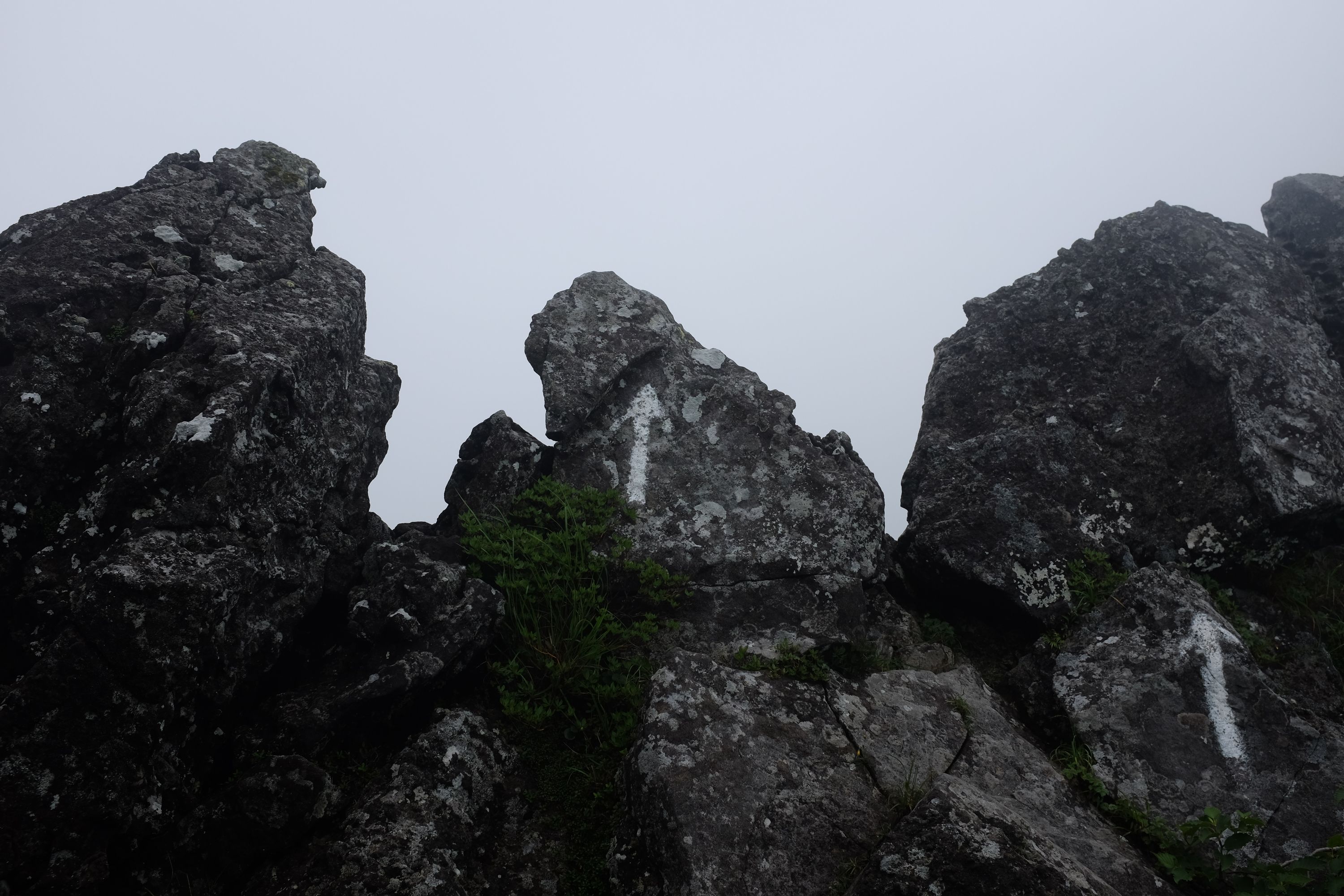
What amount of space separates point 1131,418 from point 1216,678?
11.1 feet

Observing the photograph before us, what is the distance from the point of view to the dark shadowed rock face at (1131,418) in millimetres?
7113

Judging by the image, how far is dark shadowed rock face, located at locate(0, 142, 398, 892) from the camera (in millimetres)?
4262

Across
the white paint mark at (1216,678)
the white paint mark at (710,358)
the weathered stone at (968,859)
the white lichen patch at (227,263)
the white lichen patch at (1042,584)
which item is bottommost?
the weathered stone at (968,859)

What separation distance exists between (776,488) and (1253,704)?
166 inches

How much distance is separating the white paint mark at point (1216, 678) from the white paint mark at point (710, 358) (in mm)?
5211

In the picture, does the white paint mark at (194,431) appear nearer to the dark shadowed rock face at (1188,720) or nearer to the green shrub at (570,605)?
the green shrub at (570,605)

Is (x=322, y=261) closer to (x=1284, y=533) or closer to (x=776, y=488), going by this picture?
(x=776, y=488)

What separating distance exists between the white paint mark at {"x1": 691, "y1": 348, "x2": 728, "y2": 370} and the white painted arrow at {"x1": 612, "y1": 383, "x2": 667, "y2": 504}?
0.75 metres

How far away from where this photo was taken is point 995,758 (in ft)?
18.0

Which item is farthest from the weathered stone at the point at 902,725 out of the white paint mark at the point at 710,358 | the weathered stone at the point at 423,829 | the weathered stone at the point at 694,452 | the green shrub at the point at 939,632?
the white paint mark at the point at 710,358

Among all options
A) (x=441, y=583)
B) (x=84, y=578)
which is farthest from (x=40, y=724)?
(x=441, y=583)

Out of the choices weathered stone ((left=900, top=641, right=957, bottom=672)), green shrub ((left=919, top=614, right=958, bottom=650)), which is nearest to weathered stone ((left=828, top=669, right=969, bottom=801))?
weathered stone ((left=900, top=641, right=957, bottom=672))

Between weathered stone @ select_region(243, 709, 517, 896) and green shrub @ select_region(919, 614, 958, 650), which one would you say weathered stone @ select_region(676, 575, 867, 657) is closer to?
green shrub @ select_region(919, 614, 958, 650)

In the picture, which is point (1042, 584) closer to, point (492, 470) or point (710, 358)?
point (710, 358)
